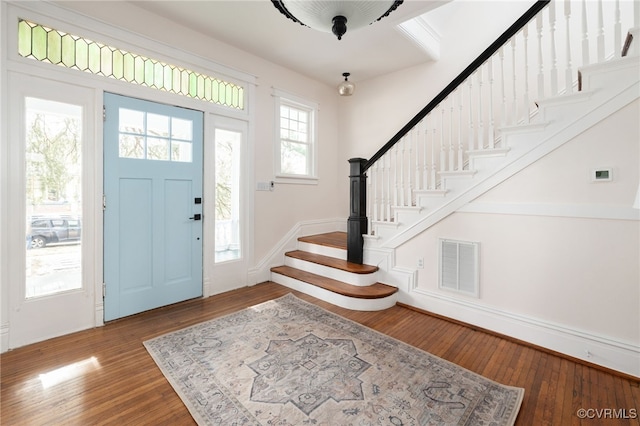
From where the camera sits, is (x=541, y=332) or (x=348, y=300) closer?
(x=541, y=332)

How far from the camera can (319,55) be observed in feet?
13.0

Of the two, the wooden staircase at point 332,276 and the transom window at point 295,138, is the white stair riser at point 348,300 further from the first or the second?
the transom window at point 295,138

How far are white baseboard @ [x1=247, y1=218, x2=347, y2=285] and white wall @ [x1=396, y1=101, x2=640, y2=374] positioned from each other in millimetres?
2646

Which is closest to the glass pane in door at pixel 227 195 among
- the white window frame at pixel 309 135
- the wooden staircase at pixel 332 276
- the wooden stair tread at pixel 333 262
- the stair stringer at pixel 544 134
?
the white window frame at pixel 309 135

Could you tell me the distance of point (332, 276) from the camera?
3.75 metres

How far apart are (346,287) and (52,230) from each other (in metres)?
3.04

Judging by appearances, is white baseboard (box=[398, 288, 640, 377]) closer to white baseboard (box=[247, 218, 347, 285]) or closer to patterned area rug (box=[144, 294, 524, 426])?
patterned area rug (box=[144, 294, 524, 426])

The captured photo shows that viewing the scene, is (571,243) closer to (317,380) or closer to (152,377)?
(317,380)

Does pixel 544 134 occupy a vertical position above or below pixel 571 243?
above

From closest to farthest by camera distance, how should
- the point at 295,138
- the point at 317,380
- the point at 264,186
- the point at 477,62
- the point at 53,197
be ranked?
the point at 317,380 → the point at 53,197 → the point at 477,62 → the point at 264,186 → the point at 295,138

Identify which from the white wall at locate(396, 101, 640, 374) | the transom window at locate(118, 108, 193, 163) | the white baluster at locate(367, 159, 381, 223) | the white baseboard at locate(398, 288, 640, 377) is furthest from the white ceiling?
the white baseboard at locate(398, 288, 640, 377)

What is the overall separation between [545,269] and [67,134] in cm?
456

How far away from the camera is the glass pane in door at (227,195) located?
12.1 ft

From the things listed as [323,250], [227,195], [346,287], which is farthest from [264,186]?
[346,287]
